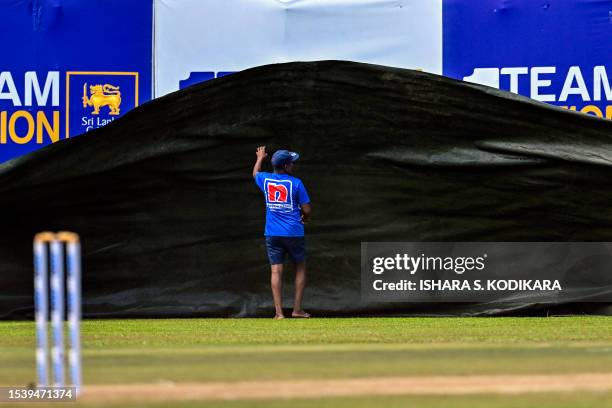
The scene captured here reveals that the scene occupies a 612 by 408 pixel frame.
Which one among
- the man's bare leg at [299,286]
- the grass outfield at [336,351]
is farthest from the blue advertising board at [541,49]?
the man's bare leg at [299,286]

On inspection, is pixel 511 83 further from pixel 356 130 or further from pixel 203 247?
pixel 203 247

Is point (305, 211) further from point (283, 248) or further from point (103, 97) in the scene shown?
point (103, 97)

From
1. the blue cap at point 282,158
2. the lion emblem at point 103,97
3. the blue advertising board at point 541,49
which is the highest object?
the blue advertising board at point 541,49

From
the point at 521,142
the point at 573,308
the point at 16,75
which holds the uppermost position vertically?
the point at 16,75

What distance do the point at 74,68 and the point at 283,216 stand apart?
320cm

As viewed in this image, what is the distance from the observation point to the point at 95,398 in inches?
235

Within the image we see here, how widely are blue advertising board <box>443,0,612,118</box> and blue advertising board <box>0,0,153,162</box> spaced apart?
3.61 metres

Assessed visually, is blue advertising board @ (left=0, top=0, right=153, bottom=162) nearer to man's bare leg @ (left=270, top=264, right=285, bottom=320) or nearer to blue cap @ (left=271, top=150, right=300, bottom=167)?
blue cap @ (left=271, top=150, right=300, bottom=167)

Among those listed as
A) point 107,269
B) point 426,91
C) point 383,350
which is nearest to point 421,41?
point 426,91

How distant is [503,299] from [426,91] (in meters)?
2.43

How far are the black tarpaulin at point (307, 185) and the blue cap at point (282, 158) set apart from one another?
0.45 metres

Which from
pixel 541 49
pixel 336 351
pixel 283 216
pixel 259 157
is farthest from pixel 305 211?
pixel 336 351

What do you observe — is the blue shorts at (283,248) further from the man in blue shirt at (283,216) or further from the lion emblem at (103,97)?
the lion emblem at (103,97)

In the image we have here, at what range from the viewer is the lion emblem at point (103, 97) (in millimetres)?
13727
